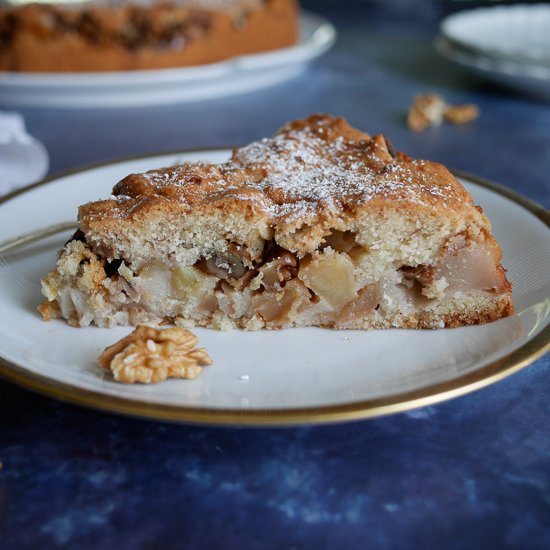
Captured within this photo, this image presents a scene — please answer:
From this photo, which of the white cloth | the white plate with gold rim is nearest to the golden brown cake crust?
the white cloth

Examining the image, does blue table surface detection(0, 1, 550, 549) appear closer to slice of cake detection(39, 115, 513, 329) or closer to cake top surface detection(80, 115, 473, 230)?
slice of cake detection(39, 115, 513, 329)

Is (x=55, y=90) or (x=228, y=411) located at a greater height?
(x=228, y=411)

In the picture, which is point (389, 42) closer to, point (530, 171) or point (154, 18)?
point (154, 18)

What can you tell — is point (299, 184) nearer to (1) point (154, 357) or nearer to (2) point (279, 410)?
(1) point (154, 357)

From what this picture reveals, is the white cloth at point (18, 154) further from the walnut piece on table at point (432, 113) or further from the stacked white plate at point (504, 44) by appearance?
the stacked white plate at point (504, 44)

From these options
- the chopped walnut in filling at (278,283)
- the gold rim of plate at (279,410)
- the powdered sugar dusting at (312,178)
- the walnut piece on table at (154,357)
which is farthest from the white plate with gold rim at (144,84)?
the gold rim of plate at (279,410)

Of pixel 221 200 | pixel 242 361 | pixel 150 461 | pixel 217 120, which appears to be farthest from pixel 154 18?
pixel 150 461
